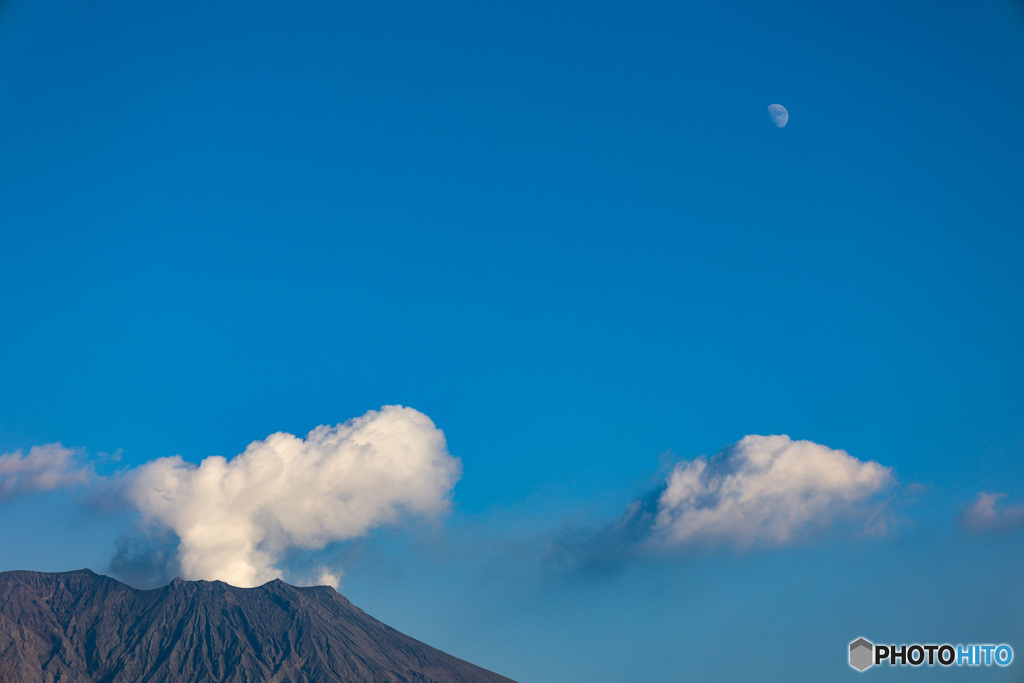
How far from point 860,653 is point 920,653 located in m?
8.53

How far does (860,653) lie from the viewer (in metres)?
98.1

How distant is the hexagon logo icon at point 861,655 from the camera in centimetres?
9756

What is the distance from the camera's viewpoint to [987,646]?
284ft

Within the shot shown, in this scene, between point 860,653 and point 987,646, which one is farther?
point 860,653

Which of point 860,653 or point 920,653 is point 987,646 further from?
point 860,653

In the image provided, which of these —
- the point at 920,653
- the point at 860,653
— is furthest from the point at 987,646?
the point at 860,653

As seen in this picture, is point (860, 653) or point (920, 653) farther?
point (860, 653)

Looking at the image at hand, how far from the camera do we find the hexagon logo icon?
3841 inches

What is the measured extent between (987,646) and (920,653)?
21.8ft

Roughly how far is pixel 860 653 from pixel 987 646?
48.8 feet

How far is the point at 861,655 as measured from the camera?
9806 centimetres

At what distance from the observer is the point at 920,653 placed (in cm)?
9069
